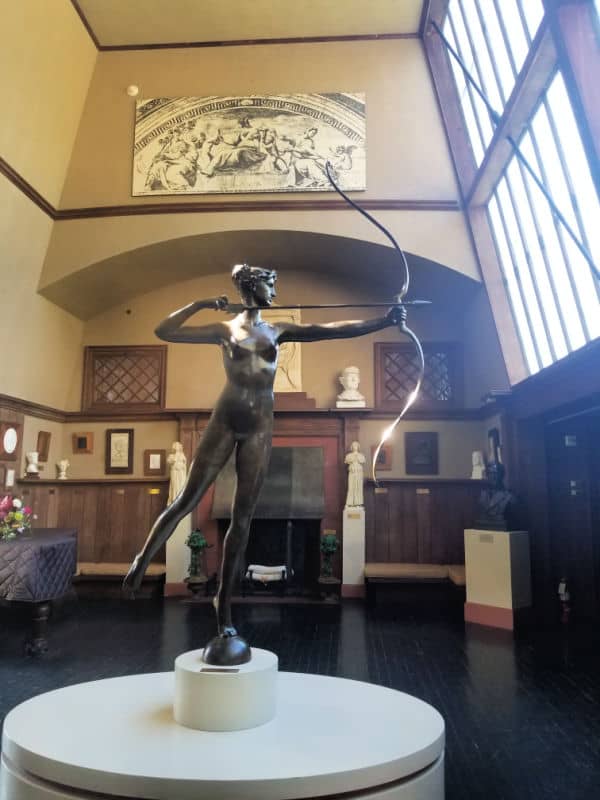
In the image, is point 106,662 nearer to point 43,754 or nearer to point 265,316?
point 43,754

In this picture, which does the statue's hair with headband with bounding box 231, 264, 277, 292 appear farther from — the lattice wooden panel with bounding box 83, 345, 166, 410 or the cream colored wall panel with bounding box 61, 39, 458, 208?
the lattice wooden panel with bounding box 83, 345, 166, 410

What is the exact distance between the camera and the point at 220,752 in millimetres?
2316

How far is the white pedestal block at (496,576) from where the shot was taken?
20.9 ft

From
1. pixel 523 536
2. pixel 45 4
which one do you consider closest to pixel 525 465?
pixel 523 536

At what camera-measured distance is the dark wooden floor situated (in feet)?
10.1

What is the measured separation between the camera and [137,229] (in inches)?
314

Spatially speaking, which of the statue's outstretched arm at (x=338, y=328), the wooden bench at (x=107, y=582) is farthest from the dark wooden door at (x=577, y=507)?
the wooden bench at (x=107, y=582)

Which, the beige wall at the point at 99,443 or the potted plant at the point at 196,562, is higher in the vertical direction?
the beige wall at the point at 99,443

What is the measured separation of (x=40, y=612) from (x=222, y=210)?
526 cm

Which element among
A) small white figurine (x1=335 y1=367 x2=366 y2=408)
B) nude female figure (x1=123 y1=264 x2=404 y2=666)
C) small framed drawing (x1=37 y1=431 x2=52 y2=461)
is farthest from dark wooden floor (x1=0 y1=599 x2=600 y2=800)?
small white figurine (x1=335 y1=367 x2=366 y2=408)

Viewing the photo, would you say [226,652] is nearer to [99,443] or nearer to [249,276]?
[249,276]

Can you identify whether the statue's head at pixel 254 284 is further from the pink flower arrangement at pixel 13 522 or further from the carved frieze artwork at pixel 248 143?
the carved frieze artwork at pixel 248 143

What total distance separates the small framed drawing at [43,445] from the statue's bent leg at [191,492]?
20.1ft

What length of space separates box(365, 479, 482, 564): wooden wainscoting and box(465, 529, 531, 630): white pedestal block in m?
1.67
